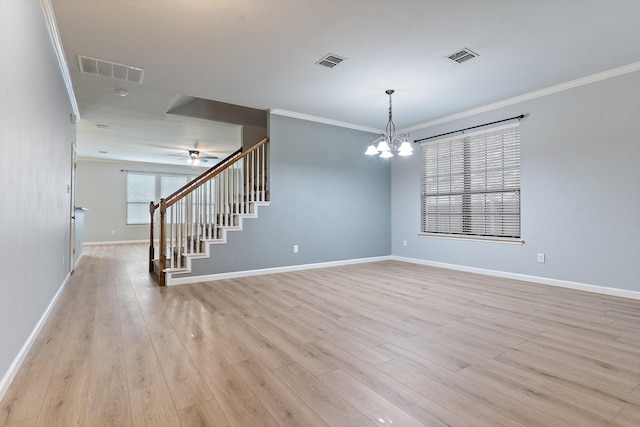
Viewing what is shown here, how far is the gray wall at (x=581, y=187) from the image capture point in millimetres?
3617

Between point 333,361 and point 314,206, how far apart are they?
3.69m

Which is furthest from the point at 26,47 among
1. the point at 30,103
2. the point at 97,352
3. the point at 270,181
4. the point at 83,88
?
the point at 270,181

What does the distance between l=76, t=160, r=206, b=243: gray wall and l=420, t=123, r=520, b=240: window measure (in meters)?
8.88

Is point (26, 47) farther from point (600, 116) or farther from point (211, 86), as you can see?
point (600, 116)

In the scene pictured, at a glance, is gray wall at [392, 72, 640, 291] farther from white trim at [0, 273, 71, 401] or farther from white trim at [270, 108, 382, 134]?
white trim at [0, 273, 71, 401]

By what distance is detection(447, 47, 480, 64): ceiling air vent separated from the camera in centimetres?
323

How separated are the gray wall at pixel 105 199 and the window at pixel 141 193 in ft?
0.46

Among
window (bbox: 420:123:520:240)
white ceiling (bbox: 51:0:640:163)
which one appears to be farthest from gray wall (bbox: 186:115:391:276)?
window (bbox: 420:123:520:240)

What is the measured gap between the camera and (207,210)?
4684mm

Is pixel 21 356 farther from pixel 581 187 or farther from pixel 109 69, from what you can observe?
pixel 581 187

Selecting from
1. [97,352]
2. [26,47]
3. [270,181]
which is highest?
[26,47]

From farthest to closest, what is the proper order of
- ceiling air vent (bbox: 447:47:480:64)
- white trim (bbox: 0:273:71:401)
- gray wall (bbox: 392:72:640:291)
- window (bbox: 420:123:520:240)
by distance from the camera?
window (bbox: 420:123:520:240)
gray wall (bbox: 392:72:640:291)
ceiling air vent (bbox: 447:47:480:64)
white trim (bbox: 0:273:71:401)

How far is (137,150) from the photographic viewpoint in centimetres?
815

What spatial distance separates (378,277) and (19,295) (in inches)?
156
